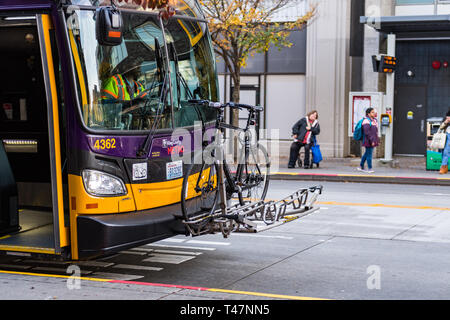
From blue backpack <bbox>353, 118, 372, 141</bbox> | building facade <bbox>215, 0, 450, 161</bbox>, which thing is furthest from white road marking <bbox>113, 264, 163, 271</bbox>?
building facade <bbox>215, 0, 450, 161</bbox>

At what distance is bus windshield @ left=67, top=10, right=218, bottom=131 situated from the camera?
6.64 metres

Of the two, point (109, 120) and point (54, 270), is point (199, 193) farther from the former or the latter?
point (54, 270)

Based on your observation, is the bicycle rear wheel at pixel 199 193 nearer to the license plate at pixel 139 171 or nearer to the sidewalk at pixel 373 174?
the license plate at pixel 139 171

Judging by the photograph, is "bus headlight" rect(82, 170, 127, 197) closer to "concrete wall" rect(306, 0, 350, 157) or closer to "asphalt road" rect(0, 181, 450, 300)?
"asphalt road" rect(0, 181, 450, 300)

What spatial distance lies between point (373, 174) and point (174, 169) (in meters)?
11.8

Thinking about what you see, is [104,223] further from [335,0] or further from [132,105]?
[335,0]

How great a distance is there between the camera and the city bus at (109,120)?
21.6 feet

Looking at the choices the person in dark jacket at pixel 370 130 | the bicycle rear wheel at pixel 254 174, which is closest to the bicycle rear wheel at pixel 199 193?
the bicycle rear wheel at pixel 254 174

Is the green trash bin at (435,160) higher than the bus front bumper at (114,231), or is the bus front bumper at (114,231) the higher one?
the bus front bumper at (114,231)

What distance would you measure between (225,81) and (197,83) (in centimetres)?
1773

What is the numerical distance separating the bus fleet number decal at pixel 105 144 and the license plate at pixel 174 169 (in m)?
0.74

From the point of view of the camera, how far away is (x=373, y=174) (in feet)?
60.1

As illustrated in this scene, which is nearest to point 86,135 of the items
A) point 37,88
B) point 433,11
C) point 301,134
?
point 37,88
